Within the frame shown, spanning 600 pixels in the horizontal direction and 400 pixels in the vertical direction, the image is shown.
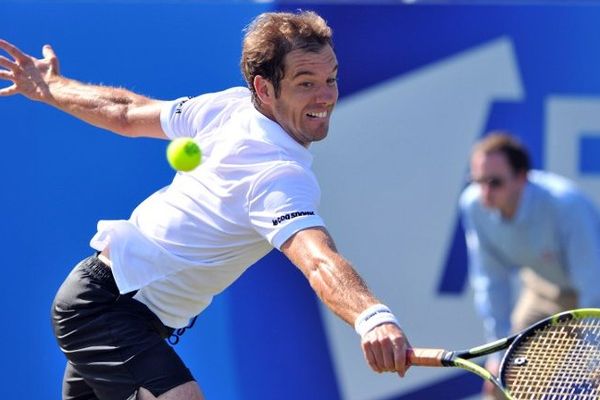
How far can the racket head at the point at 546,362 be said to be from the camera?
3.84 metres

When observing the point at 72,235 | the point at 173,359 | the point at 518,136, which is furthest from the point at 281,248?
the point at 518,136

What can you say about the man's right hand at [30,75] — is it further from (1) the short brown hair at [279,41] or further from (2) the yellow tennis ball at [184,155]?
(2) the yellow tennis ball at [184,155]

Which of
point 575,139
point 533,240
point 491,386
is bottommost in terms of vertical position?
point 491,386

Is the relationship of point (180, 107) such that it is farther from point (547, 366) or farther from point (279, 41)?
point (547, 366)

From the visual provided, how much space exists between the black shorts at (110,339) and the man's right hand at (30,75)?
0.74m

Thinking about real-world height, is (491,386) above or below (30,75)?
below

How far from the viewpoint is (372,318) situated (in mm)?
3480

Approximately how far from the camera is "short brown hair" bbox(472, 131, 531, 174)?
650cm

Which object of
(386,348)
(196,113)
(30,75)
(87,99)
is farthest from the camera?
(30,75)

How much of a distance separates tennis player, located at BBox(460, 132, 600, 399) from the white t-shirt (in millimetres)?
2545

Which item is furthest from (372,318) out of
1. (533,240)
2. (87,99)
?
(533,240)

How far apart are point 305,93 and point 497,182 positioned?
2664mm

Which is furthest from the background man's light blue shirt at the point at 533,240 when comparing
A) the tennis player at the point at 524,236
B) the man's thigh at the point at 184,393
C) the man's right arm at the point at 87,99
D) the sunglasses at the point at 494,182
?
the man's thigh at the point at 184,393

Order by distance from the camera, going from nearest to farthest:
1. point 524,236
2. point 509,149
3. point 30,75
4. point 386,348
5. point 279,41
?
1. point 386,348
2. point 279,41
3. point 30,75
4. point 509,149
5. point 524,236
